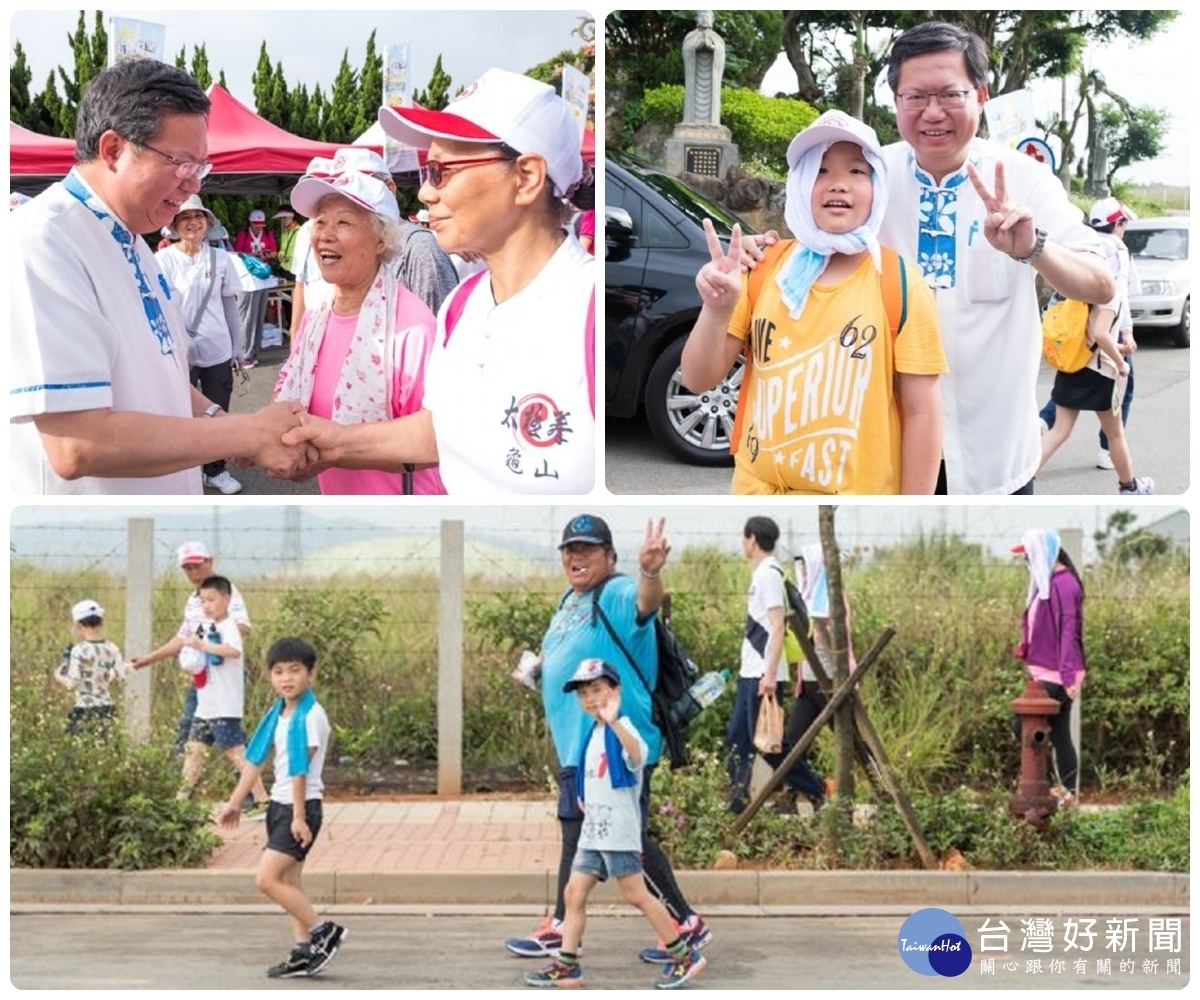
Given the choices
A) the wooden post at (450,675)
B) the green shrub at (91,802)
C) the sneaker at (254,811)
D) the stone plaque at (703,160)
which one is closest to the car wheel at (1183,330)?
the stone plaque at (703,160)

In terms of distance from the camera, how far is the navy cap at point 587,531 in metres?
5.00

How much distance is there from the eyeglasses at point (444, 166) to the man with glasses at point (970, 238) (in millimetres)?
1001

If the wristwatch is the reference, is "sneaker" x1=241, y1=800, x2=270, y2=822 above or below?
below

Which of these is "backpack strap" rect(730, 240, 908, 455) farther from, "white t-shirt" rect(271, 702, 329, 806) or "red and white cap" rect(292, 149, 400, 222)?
"white t-shirt" rect(271, 702, 329, 806)

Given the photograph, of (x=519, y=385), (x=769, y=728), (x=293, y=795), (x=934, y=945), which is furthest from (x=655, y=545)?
(x=769, y=728)

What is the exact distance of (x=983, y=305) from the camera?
4.39m

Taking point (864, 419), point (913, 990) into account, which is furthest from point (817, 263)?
point (913, 990)

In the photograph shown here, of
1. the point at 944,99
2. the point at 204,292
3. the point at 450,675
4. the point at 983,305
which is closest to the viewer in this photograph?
the point at 944,99

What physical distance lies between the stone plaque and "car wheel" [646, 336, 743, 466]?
535mm

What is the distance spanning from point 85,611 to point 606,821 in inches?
92.8

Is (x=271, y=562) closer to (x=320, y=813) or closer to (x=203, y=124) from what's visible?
(x=320, y=813)

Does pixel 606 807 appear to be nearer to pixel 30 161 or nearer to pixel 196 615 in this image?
pixel 196 615

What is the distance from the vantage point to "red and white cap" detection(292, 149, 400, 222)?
4.61 metres

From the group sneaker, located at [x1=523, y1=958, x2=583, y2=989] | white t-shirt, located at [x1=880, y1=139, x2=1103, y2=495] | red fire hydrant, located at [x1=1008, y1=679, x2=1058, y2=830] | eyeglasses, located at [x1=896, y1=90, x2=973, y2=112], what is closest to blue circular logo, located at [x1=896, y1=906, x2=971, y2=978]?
red fire hydrant, located at [x1=1008, y1=679, x2=1058, y2=830]
